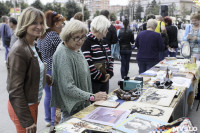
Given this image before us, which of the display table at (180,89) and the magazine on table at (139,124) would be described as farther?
the display table at (180,89)

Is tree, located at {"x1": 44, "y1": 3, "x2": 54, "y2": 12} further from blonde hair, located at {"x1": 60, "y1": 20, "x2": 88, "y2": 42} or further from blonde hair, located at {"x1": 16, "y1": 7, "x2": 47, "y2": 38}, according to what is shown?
blonde hair, located at {"x1": 16, "y1": 7, "x2": 47, "y2": 38}

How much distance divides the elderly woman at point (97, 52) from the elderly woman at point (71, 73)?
0.56 metres

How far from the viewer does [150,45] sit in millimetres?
4164

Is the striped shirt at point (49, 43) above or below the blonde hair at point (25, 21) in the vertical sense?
below

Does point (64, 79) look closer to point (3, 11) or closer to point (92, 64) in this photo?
point (92, 64)

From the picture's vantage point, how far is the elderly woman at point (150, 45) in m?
4.15

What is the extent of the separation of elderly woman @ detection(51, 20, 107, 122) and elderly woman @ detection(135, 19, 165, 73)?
2445mm

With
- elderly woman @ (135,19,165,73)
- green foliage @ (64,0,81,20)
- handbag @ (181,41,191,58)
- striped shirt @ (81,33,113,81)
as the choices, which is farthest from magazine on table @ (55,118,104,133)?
green foliage @ (64,0,81,20)

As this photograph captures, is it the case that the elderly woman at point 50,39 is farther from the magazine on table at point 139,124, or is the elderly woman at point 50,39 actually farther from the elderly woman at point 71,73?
the magazine on table at point 139,124

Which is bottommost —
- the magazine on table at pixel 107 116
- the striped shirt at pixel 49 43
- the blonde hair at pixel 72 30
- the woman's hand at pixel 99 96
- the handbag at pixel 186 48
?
the magazine on table at pixel 107 116

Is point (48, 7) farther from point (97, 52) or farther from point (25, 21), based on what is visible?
point (25, 21)

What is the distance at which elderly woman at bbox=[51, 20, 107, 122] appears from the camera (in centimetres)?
185

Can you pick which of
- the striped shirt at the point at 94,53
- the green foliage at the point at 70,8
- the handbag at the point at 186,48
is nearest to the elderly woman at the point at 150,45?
the handbag at the point at 186,48

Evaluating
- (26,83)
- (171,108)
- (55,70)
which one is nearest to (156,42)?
(171,108)
